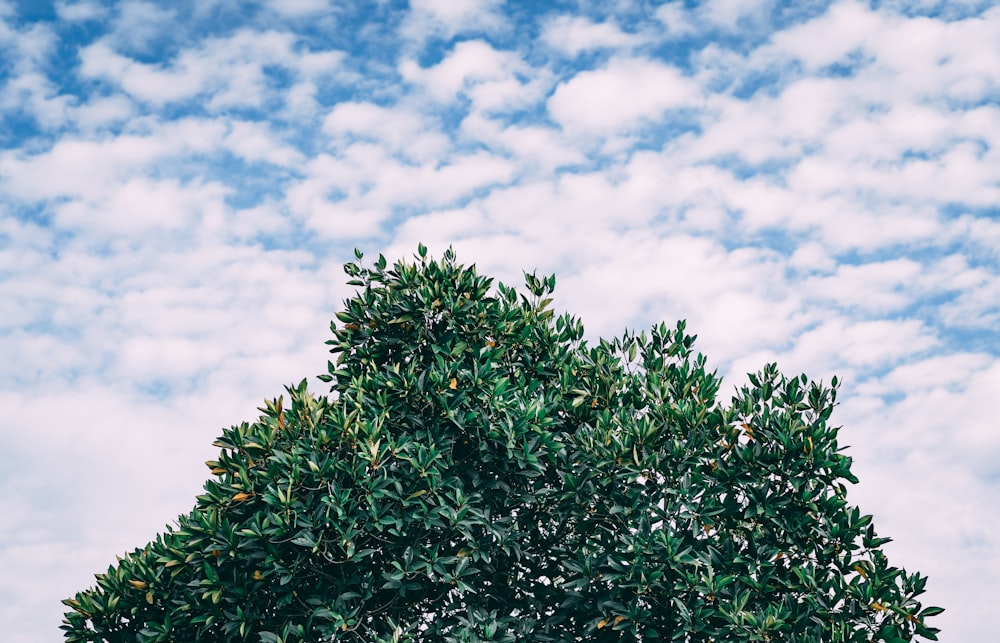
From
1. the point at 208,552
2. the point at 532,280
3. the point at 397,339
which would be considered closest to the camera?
the point at 208,552

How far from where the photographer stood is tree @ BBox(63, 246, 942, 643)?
34.8 feet

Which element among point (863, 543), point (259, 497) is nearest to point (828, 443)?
point (863, 543)

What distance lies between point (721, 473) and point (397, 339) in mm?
4243

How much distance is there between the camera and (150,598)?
11438 millimetres

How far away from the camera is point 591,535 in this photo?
11430 millimetres

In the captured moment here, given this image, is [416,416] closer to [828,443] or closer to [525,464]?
[525,464]

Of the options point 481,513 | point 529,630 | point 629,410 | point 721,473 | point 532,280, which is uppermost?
→ point 532,280

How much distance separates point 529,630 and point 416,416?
2762 mm

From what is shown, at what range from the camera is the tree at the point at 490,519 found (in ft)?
34.8

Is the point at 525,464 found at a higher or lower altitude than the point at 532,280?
lower

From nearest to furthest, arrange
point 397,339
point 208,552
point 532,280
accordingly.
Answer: point 208,552
point 397,339
point 532,280

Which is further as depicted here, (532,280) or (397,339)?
(532,280)

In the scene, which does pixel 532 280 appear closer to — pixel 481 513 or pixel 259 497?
pixel 481 513

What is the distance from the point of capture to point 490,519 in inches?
438
